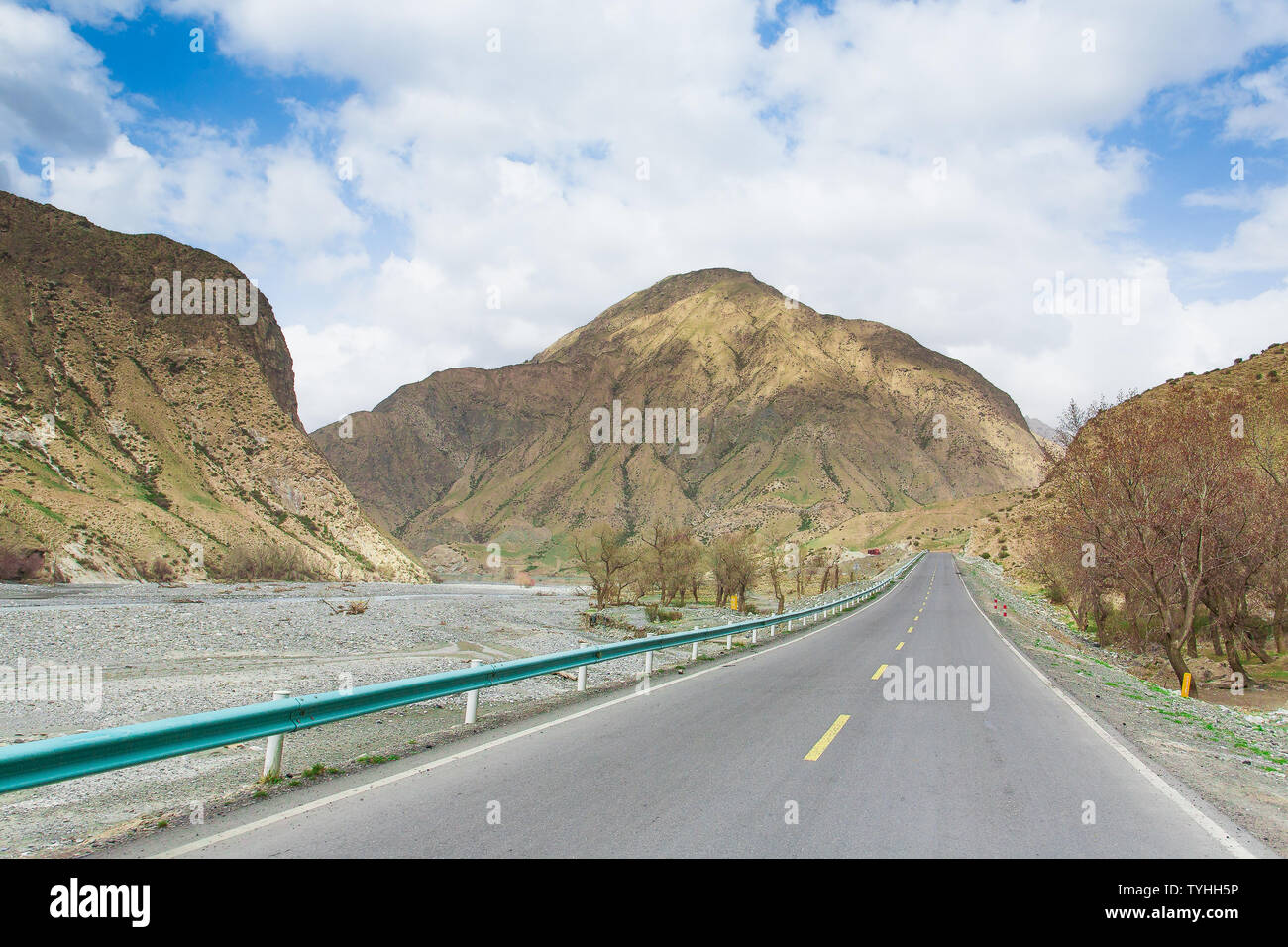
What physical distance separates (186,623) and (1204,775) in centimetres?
2655

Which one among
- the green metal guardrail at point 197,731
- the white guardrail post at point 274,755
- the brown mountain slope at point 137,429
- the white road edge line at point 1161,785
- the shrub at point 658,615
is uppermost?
the brown mountain slope at point 137,429

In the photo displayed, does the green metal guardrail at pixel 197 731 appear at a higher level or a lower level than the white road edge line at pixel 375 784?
higher

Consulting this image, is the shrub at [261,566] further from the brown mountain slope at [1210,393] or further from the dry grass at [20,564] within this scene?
the brown mountain slope at [1210,393]

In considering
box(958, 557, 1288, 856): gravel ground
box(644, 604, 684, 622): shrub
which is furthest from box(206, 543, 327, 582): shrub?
box(958, 557, 1288, 856): gravel ground

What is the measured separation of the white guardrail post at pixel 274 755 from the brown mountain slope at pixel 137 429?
151 ft

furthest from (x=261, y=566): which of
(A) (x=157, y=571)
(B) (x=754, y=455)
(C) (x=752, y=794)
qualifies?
(B) (x=754, y=455)

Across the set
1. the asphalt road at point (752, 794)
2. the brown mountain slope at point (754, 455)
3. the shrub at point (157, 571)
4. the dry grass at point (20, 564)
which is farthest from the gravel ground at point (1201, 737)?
the brown mountain slope at point (754, 455)

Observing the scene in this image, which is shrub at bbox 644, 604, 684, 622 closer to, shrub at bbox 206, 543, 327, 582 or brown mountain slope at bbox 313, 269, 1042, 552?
shrub at bbox 206, 543, 327, 582

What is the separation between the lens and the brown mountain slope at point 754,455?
471 ft

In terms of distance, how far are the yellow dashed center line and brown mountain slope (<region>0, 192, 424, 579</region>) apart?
48125 millimetres

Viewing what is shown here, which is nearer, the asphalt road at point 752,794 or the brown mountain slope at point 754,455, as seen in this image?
the asphalt road at point 752,794

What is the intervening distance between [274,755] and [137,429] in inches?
2580

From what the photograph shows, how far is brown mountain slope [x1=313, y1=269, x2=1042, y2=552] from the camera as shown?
143500 mm
